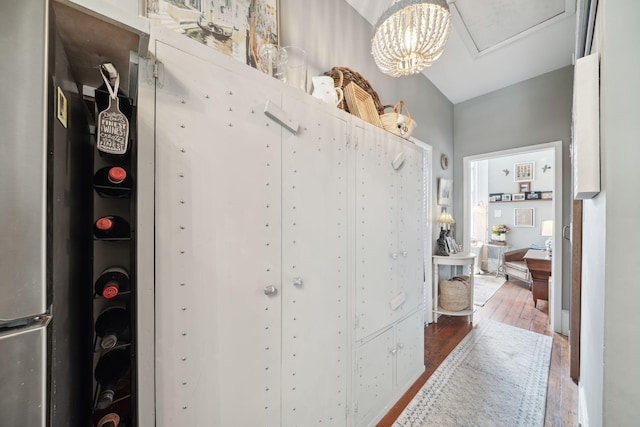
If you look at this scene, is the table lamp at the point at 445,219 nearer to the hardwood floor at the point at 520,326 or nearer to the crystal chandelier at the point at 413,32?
the hardwood floor at the point at 520,326

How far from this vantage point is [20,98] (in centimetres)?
44

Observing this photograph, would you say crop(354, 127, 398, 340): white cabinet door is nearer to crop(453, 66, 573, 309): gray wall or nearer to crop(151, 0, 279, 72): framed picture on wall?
crop(151, 0, 279, 72): framed picture on wall

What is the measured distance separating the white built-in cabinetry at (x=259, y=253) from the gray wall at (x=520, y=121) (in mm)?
2766

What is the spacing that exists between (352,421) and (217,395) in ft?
3.06

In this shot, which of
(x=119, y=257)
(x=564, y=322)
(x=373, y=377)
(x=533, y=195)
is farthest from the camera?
(x=533, y=195)

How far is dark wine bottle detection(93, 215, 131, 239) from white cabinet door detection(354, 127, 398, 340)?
1.05 meters

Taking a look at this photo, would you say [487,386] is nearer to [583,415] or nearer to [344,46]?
[583,415]

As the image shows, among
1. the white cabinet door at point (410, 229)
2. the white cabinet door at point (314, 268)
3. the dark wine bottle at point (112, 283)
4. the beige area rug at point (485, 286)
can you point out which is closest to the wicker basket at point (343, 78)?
the white cabinet door at point (314, 268)

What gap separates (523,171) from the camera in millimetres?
6008

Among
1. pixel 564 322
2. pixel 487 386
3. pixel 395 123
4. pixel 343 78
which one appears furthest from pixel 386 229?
pixel 564 322

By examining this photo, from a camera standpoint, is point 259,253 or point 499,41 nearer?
point 259,253

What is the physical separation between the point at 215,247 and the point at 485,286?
5.46 m

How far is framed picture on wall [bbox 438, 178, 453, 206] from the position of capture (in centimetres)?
319

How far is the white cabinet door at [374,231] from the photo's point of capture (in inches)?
56.1
